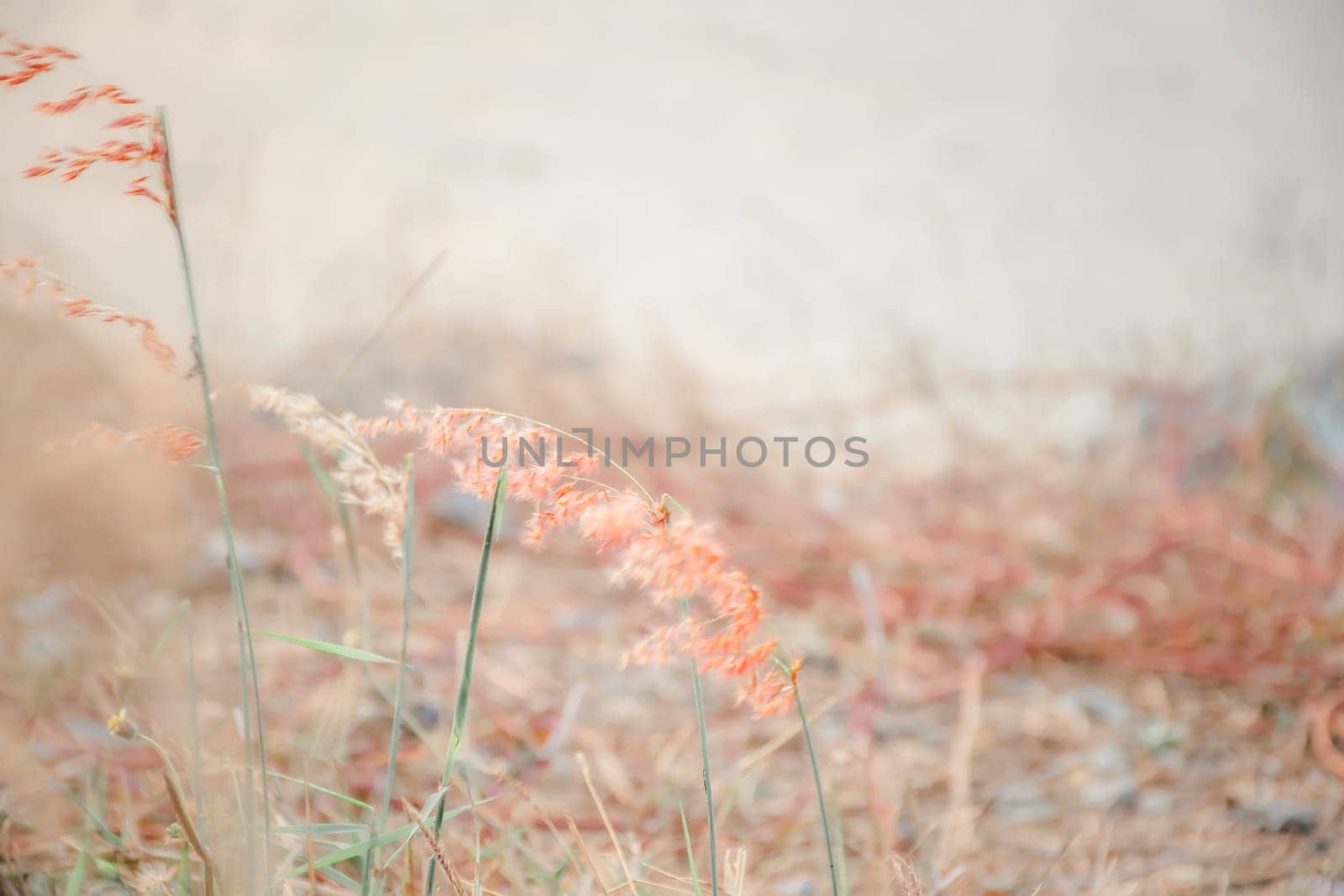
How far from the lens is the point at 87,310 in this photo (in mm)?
346

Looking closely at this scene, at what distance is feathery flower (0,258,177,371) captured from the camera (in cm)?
34

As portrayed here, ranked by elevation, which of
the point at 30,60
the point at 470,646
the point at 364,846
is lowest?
the point at 364,846

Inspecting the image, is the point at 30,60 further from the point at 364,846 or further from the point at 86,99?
the point at 364,846

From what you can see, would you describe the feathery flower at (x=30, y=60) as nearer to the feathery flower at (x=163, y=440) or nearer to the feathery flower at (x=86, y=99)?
the feathery flower at (x=86, y=99)

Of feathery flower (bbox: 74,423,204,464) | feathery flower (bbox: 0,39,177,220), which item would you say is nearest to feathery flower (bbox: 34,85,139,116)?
feathery flower (bbox: 0,39,177,220)

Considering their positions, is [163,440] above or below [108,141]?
below


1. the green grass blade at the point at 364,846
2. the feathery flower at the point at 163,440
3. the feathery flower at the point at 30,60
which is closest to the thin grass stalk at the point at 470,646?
the green grass blade at the point at 364,846

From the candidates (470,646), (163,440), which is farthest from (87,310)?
(470,646)

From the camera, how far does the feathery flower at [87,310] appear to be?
0.34 metres

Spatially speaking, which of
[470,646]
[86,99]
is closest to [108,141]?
[86,99]

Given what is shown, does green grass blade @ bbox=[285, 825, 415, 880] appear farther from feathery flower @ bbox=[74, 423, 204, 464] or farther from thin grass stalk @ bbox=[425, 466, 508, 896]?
feathery flower @ bbox=[74, 423, 204, 464]

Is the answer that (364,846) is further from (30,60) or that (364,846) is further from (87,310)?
(30,60)

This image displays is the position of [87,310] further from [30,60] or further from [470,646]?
[470,646]

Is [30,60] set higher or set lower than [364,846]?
higher
